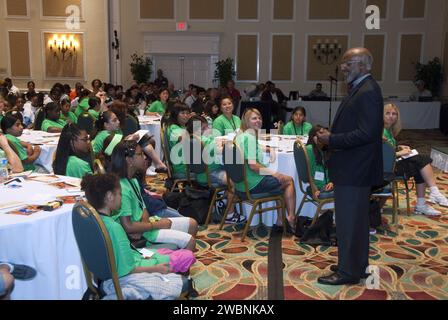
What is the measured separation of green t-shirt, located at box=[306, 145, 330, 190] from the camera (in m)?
4.75

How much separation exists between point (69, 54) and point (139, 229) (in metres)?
13.5

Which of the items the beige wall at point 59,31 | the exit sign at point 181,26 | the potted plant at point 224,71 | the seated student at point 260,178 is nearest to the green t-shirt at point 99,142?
the seated student at point 260,178

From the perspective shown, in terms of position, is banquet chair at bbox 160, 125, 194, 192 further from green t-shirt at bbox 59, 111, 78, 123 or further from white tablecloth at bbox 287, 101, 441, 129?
white tablecloth at bbox 287, 101, 441, 129

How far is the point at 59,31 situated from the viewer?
15250 mm

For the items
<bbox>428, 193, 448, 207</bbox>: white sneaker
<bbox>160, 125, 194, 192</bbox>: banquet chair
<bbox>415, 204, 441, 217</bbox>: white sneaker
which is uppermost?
<bbox>160, 125, 194, 192</bbox>: banquet chair

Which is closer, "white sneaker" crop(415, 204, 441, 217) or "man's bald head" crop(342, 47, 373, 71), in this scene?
"man's bald head" crop(342, 47, 373, 71)

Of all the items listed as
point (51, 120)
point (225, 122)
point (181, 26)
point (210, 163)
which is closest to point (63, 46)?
point (181, 26)

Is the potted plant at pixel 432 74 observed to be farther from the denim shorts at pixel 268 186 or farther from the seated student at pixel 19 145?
the seated student at pixel 19 145

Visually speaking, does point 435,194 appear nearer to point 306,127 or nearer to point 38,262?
point 306,127

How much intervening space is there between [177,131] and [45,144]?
5.10 ft

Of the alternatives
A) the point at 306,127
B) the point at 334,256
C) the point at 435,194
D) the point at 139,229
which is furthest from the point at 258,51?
the point at 139,229

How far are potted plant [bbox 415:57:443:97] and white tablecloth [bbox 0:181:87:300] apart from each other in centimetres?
1351

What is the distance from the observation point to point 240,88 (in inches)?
607

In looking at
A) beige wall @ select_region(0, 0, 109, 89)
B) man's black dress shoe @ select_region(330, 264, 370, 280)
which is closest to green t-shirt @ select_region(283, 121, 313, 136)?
man's black dress shoe @ select_region(330, 264, 370, 280)
